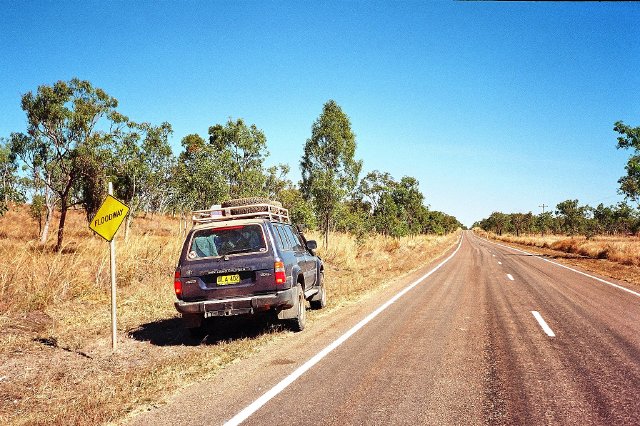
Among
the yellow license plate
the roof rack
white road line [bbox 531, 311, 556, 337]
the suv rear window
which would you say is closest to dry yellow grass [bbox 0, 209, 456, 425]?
the yellow license plate

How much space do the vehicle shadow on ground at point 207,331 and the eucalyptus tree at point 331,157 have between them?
1493 cm

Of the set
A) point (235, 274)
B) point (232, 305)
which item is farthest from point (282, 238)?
point (232, 305)

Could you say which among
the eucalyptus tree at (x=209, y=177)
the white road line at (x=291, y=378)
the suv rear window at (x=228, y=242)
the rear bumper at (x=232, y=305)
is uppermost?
the eucalyptus tree at (x=209, y=177)

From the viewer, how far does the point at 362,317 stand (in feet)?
27.7

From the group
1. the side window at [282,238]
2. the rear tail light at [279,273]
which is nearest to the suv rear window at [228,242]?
the rear tail light at [279,273]

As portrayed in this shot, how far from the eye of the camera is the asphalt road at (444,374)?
3.73 m

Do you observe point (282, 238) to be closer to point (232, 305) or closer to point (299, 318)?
point (299, 318)

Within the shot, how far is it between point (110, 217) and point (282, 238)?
3014 mm

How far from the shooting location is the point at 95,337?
24.1 ft

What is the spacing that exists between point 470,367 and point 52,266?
31.8 ft

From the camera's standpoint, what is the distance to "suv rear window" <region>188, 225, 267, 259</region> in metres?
6.98

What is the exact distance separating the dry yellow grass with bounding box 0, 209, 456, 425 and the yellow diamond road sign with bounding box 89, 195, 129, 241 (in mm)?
1969

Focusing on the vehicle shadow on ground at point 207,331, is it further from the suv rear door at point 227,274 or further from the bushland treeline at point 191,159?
the bushland treeline at point 191,159

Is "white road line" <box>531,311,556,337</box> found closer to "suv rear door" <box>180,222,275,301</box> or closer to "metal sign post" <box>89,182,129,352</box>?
"suv rear door" <box>180,222,275,301</box>
